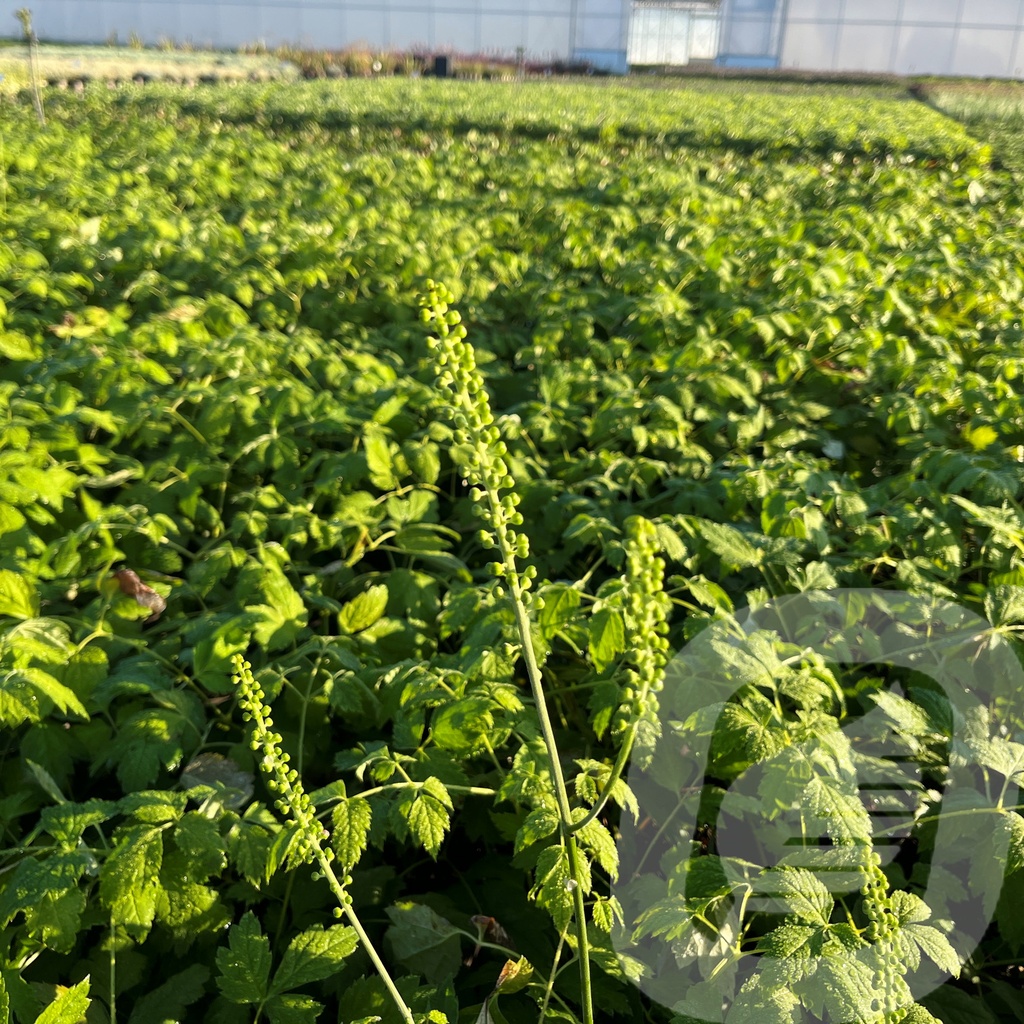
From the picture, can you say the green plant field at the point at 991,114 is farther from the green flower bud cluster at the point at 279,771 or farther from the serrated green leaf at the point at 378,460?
the green flower bud cluster at the point at 279,771

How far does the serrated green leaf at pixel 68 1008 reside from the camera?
127 cm

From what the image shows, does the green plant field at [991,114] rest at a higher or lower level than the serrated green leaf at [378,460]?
higher

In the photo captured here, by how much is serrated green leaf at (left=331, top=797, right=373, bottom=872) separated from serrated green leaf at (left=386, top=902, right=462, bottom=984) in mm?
298

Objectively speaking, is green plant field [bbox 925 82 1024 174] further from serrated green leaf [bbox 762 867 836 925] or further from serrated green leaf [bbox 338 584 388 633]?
serrated green leaf [bbox 762 867 836 925]

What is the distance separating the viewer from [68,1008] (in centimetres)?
129

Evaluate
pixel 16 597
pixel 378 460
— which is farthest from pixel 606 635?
pixel 16 597

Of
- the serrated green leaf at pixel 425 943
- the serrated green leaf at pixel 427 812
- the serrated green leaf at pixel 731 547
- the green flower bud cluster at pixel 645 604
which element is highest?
the green flower bud cluster at pixel 645 604

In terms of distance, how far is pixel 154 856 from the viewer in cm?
156

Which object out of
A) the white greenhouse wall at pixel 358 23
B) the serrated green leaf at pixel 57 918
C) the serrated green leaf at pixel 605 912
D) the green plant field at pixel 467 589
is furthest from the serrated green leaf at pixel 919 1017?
the white greenhouse wall at pixel 358 23

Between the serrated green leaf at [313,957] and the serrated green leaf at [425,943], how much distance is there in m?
0.20

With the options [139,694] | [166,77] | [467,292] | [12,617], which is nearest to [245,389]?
[12,617]

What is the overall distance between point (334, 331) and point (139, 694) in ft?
10.2

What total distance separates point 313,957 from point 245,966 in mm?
116

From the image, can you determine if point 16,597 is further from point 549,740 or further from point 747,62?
point 747,62
